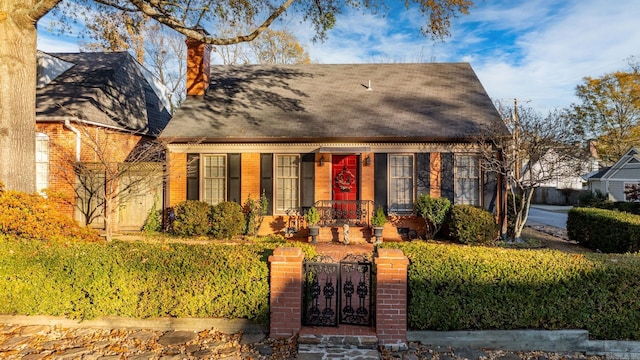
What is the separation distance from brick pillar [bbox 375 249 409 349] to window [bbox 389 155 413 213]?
7.63m

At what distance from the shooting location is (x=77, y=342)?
473 centimetres

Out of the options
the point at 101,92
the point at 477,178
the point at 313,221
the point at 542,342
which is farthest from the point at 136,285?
the point at 101,92

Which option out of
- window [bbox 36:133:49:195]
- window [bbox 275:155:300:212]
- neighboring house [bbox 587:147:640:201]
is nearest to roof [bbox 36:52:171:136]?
window [bbox 36:133:49:195]

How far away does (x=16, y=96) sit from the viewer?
264 inches

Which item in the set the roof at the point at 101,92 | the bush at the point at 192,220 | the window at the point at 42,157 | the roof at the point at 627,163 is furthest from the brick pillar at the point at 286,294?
the roof at the point at 627,163

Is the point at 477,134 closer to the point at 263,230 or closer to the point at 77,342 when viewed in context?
the point at 263,230

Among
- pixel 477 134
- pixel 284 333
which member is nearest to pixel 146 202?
pixel 284 333

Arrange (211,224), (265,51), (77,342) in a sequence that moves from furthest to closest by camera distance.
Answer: (265,51)
(211,224)
(77,342)

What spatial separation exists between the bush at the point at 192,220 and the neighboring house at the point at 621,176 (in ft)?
85.7

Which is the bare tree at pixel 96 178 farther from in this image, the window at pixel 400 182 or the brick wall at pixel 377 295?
the brick wall at pixel 377 295

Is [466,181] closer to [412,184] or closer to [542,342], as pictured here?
[412,184]

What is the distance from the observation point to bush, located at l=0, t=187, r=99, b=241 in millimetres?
5699

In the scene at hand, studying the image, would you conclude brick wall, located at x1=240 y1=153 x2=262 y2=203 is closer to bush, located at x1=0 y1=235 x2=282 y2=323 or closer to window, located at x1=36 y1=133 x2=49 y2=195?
window, located at x1=36 y1=133 x2=49 y2=195

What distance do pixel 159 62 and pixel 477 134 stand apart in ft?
88.6
